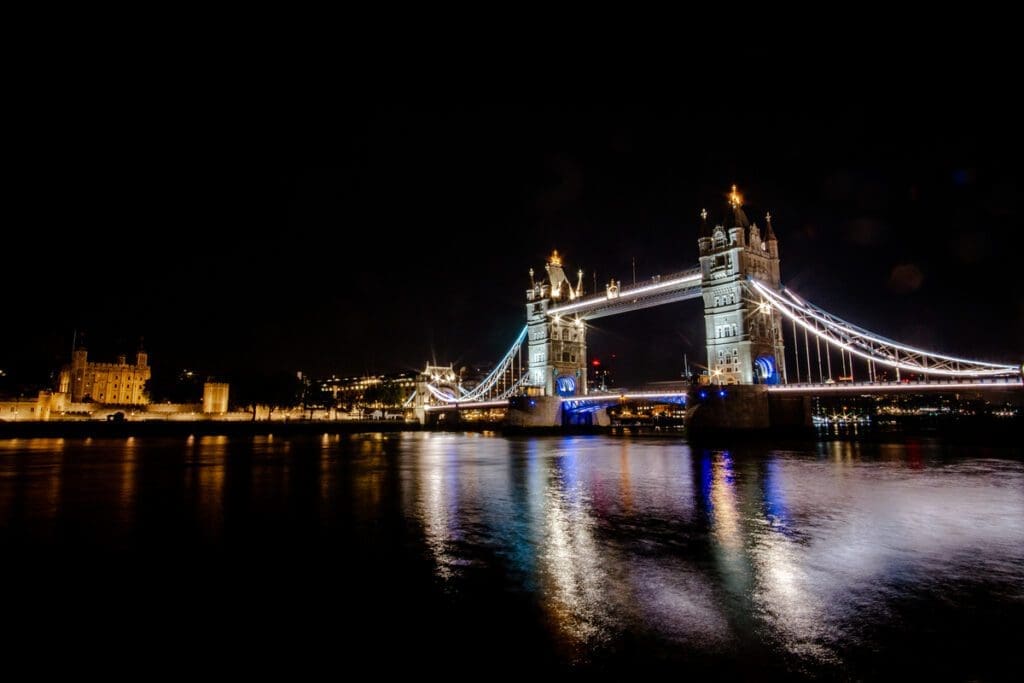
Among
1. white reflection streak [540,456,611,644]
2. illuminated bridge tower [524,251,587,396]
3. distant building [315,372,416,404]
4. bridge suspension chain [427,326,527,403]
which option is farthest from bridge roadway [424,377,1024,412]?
distant building [315,372,416,404]

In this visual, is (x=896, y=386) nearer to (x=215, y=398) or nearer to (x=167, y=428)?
(x=167, y=428)

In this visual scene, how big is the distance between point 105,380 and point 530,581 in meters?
109

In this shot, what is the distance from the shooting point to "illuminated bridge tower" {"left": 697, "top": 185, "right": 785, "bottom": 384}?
49.8 meters

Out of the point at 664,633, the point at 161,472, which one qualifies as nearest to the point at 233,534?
the point at 664,633

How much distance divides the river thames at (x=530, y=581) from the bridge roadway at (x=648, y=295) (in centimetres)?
4526

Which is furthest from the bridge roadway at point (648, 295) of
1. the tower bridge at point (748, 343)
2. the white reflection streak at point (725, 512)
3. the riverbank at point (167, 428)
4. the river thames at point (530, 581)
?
the river thames at point (530, 581)

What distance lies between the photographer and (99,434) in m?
57.8

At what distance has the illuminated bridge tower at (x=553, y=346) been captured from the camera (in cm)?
7800

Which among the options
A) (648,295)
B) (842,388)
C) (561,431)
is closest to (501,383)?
(561,431)

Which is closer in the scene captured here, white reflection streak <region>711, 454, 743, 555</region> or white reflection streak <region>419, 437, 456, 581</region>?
white reflection streak <region>419, 437, 456, 581</region>

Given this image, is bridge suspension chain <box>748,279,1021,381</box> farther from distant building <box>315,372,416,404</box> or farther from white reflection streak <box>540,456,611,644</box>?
distant building <box>315,372,416,404</box>

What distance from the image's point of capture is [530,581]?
20.9 ft

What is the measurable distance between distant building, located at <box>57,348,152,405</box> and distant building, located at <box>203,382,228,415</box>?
521 inches

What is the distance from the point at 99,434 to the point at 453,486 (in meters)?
58.4
